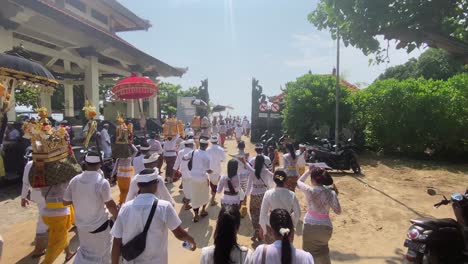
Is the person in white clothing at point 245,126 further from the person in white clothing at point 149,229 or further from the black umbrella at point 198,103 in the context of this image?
the person in white clothing at point 149,229

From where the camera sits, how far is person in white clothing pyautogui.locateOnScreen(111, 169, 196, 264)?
315cm

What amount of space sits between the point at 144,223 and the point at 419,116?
13892 mm

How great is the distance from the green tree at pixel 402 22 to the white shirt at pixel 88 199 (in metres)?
4.93

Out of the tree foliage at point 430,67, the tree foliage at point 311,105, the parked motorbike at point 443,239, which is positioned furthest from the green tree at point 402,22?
the tree foliage at point 430,67

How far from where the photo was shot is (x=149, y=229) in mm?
3158

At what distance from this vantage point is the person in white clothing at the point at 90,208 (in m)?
4.11

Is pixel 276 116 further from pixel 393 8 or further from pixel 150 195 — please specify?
pixel 150 195

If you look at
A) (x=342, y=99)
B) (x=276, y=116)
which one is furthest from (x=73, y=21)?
(x=276, y=116)

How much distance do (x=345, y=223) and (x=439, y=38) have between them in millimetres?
4071

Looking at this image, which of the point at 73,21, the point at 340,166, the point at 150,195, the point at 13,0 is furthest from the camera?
the point at 340,166

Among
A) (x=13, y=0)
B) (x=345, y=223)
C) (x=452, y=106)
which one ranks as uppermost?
(x=13, y=0)

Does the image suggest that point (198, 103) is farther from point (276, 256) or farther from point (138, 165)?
point (276, 256)

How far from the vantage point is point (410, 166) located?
43.0ft

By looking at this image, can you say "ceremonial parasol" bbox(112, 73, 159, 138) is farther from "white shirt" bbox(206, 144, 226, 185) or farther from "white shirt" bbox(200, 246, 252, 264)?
"white shirt" bbox(200, 246, 252, 264)
